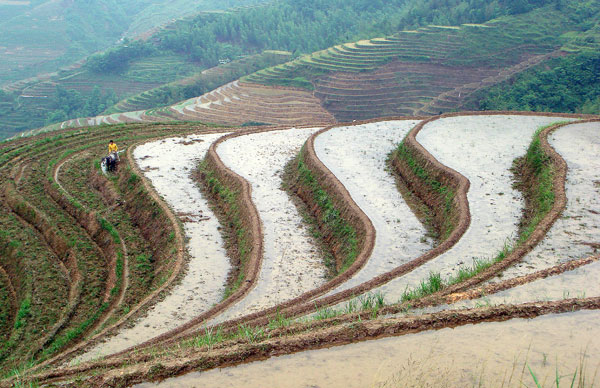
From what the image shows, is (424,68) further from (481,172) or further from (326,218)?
(326,218)

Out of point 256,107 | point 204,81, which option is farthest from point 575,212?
point 204,81

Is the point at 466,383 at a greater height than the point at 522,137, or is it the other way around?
the point at 466,383

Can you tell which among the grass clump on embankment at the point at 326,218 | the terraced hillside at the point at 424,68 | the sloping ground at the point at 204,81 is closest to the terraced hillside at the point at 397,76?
the terraced hillside at the point at 424,68

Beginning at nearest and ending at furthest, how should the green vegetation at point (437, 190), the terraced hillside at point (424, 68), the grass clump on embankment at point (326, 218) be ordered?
the grass clump on embankment at point (326, 218) < the green vegetation at point (437, 190) < the terraced hillside at point (424, 68)

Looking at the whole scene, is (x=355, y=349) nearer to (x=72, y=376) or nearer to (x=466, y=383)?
(x=466, y=383)

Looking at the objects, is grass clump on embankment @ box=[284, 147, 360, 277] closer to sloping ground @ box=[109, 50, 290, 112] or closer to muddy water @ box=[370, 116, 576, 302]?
muddy water @ box=[370, 116, 576, 302]

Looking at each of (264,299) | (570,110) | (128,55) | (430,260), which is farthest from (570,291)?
(128,55)

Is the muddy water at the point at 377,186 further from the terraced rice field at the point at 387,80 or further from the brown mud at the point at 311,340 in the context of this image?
the terraced rice field at the point at 387,80
